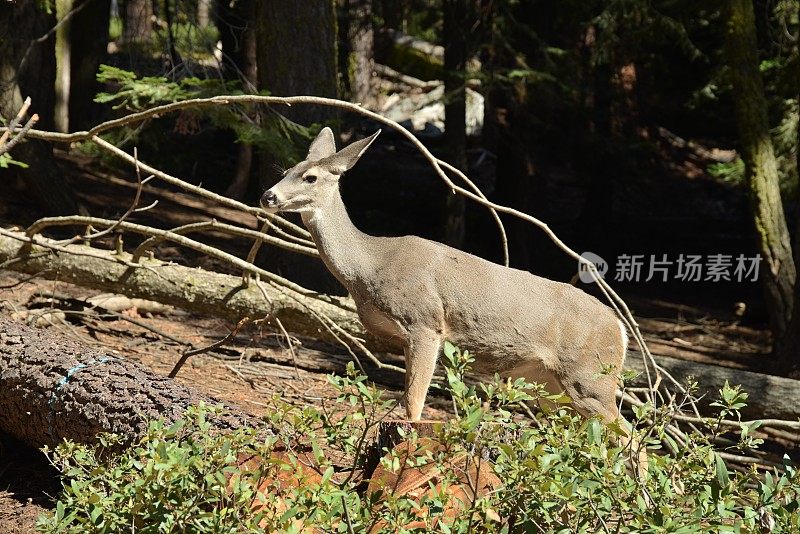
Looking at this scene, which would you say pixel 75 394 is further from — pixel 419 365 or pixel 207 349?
pixel 419 365

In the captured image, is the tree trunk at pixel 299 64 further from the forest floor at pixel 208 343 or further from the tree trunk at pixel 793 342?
the tree trunk at pixel 793 342

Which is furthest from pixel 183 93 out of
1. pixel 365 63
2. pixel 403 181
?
pixel 365 63

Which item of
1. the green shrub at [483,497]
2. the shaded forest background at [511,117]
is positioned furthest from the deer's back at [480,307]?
the shaded forest background at [511,117]

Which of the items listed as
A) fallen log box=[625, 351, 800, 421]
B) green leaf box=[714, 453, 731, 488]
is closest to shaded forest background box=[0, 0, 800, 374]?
fallen log box=[625, 351, 800, 421]

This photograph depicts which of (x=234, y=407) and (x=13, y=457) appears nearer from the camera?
(x=234, y=407)

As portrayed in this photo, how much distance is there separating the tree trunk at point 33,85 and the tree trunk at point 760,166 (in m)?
7.93

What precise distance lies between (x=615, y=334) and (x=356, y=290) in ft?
4.93

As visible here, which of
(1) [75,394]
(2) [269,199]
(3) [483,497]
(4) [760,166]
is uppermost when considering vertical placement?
(2) [269,199]

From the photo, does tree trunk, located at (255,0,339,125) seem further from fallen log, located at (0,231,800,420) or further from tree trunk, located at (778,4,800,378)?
tree trunk, located at (778,4,800,378)

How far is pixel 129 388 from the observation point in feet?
18.0

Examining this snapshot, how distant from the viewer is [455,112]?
14.5 m

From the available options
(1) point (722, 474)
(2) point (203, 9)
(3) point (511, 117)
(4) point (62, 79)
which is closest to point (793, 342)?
(3) point (511, 117)

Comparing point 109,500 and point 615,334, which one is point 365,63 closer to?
point 615,334

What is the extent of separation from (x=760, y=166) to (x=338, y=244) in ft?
24.7
